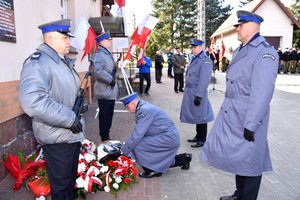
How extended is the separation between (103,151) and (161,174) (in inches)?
34.6

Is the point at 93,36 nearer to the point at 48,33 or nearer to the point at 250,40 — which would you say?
the point at 48,33

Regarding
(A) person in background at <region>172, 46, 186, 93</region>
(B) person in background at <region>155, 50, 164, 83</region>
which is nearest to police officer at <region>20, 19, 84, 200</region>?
(A) person in background at <region>172, 46, 186, 93</region>

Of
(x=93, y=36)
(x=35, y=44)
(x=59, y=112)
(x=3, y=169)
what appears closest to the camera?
(x=59, y=112)

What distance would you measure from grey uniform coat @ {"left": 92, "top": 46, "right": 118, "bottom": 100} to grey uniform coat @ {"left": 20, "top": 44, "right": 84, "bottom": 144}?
2.31 m

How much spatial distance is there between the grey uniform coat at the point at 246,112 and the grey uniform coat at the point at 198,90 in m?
2.13

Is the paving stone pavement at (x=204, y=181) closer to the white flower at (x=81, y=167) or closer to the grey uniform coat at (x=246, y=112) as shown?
the white flower at (x=81, y=167)

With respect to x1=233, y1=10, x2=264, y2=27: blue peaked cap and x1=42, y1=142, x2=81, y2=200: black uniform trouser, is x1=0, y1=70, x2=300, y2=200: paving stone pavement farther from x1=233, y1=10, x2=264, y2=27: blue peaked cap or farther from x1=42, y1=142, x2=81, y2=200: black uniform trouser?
x1=233, y1=10, x2=264, y2=27: blue peaked cap

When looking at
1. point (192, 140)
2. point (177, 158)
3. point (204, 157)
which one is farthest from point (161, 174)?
point (192, 140)

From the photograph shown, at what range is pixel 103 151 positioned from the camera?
4375mm

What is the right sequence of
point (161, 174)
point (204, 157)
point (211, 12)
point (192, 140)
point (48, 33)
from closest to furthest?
point (48, 33) < point (204, 157) < point (161, 174) < point (192, 140) < point (211, 12)

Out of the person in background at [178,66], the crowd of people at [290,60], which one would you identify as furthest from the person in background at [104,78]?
the crowd of people at [290,60]

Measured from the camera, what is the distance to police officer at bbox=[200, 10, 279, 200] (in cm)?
290

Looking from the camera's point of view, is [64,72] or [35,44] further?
[35,44]

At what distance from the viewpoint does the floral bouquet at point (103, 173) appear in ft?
12.3
